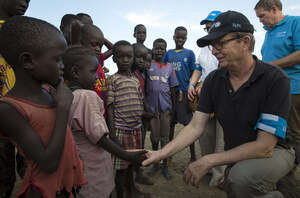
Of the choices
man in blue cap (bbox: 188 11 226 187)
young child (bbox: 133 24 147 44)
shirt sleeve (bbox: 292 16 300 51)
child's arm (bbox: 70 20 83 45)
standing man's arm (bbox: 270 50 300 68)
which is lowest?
man in blue cap (bbox: 188 11 226 187)

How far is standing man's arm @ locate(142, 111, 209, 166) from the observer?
7.57 ft

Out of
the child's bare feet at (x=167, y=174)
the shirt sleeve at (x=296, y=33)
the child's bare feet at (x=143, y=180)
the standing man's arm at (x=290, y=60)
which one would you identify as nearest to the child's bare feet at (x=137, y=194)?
the child's bare feet at (x=143, y=180)

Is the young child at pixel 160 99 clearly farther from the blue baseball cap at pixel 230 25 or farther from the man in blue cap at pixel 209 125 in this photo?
the blue baseball cap at pixel 230 25

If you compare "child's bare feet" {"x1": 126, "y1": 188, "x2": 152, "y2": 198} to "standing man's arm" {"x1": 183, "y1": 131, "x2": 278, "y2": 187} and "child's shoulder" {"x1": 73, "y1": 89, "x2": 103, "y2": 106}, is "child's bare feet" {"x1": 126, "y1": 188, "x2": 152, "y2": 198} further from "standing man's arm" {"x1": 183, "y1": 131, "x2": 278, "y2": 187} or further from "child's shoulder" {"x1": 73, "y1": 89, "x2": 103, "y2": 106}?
"child's shoulder" {"x1": 73, "y1": 89, "x2": 103, "y2": 106}

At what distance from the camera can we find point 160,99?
13.7 feet

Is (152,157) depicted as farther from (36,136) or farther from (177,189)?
(177,189)

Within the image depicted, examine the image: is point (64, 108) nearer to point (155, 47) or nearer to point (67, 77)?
point (67, 77)

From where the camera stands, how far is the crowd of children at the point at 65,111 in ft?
4.25

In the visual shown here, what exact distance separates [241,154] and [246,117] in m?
0.36

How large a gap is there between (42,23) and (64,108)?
21.0 inches

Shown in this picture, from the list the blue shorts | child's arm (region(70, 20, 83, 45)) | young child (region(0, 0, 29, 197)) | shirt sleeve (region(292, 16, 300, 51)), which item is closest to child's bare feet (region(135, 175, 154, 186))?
the blue shorts

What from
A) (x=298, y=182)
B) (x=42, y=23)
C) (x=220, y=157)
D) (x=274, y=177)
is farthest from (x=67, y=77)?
(x=298, y=182)

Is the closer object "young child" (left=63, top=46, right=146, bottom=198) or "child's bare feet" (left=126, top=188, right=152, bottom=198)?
"young child" (left=63, top=46, right=146, bottom=198)

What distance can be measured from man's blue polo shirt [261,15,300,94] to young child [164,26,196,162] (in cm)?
168
